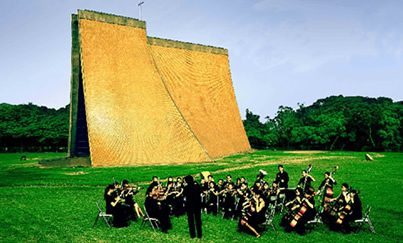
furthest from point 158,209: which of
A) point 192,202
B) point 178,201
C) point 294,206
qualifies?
point 294,206

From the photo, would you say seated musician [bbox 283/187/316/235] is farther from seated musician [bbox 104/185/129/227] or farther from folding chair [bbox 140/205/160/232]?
seated musician [bbox 104/185/129/227]

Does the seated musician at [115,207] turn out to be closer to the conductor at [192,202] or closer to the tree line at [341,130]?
the conductor at [192,202]

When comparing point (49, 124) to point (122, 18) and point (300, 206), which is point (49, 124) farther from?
point (300, 206)

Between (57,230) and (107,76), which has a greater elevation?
(107,76)

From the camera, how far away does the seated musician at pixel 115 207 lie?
8.88 meters

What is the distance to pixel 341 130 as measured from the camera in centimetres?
5003

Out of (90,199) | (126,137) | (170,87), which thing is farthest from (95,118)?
(90,199)

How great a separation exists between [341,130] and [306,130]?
5521 mm

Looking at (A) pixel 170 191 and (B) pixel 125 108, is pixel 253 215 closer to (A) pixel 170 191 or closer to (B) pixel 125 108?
(A) pixel 170 191

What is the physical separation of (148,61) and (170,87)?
13.9ft

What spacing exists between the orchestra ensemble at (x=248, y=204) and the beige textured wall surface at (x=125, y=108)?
15.5 meters

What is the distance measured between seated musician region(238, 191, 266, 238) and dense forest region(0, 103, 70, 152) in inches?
2135

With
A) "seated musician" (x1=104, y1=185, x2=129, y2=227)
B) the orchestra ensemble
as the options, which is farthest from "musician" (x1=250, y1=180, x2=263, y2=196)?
"seated musician" (x1=104, y1=185, x2=129, y2=227)

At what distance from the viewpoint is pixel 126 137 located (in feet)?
85.1
